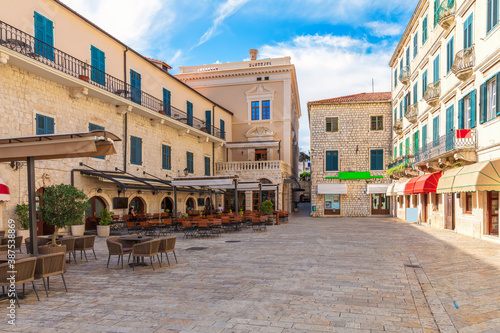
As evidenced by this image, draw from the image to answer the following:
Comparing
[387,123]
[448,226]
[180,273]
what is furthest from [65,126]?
[387,123]

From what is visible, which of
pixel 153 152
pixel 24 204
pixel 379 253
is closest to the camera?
pixel 379 253

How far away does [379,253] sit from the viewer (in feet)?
34.6

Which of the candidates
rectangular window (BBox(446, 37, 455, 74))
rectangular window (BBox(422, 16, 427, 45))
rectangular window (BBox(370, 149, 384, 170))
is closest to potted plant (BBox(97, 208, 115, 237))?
rectangular window (BBox(446, 37, 455, 74))

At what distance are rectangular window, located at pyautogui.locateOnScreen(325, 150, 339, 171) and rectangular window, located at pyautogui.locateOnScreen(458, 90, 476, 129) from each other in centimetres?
1549

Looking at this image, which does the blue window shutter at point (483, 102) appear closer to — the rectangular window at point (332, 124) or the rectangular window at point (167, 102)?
the rectangular window at point (167, 102)

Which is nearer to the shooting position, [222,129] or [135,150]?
[135,150]

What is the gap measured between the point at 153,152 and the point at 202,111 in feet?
27.6

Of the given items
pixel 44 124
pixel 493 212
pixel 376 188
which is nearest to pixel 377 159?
pixel 376 188

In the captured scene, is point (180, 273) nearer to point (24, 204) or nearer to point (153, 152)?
point (24, 204)

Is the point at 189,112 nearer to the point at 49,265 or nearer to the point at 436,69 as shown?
the point at 436,69

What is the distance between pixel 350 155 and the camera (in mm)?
30109

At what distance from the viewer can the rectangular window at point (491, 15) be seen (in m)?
11.8

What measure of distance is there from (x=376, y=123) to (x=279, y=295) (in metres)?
26.6

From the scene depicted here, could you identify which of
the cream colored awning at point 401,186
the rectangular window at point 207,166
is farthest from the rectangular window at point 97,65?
the cream colored awning at point 401,186
